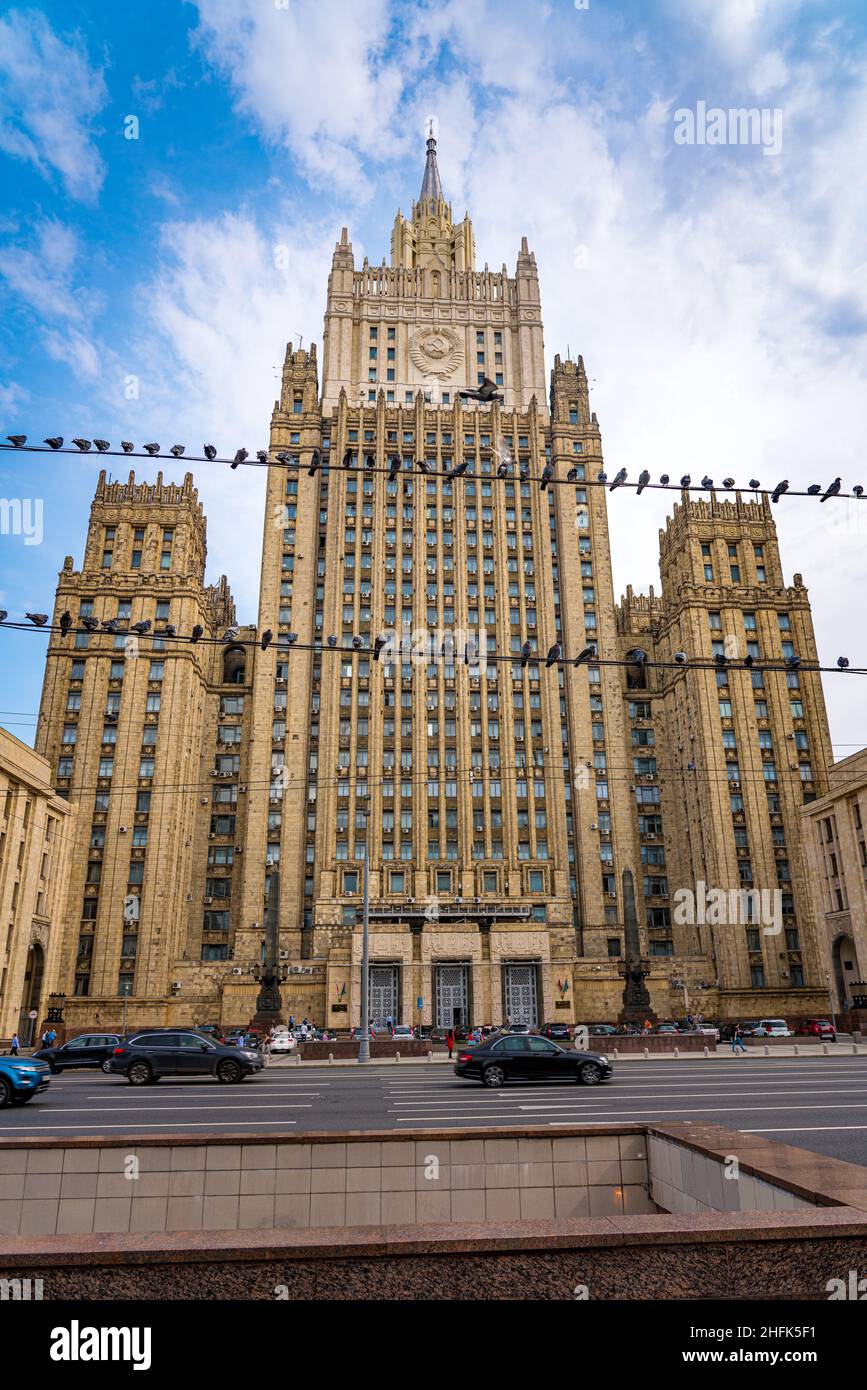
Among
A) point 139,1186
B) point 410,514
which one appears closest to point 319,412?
point 410,514

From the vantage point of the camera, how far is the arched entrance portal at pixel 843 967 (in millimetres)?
59250

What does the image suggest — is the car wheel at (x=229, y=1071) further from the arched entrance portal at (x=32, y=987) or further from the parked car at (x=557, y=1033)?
the arched entrance portal at (x=32, y=987)

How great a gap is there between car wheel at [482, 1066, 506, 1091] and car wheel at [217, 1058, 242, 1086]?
7034 millimetres

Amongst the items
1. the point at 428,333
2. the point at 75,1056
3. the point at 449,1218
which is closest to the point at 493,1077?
the point at 449,1218

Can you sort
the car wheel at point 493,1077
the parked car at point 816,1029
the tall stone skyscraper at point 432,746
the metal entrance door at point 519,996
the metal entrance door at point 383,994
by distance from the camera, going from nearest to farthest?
the car wheel at point 493,1077
the parked car at point 816,1029
the metal entrance door at point 383,994
the metal entrance door at point 519,996
the tall stone skyscraper at point 432,746

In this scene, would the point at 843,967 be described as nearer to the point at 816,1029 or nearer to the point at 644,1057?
the point at 816,1029

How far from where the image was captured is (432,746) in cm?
6944

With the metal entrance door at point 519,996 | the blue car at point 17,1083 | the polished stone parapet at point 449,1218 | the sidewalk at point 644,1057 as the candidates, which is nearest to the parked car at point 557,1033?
the sidewalk at point 644,1057

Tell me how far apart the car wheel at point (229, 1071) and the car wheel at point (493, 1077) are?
7.03 meters

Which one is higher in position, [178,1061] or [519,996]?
[519,996]

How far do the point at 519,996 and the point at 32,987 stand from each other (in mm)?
31829

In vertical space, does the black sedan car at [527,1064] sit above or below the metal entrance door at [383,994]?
below

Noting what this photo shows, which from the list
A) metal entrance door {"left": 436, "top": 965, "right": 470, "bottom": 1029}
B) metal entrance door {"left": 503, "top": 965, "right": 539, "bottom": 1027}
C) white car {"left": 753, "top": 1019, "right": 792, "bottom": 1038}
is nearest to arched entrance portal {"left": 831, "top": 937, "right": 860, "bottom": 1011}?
white car {"left": 753, "top": 1019, "right": 792, "bottom": 1038}

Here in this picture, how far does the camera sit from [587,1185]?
30.2ft
